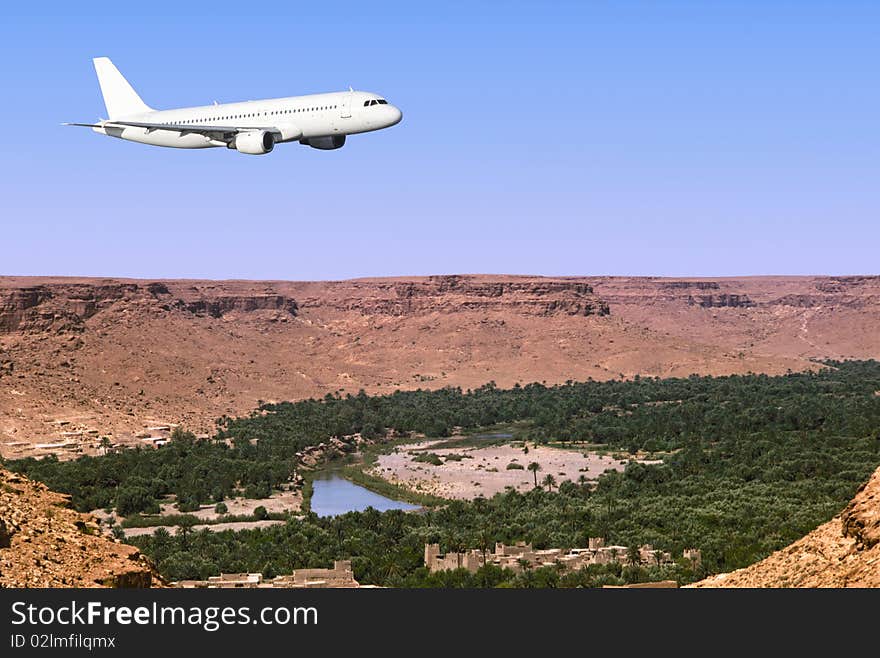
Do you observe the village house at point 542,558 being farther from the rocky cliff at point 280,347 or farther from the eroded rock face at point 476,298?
the eroded rock face at point 476,298

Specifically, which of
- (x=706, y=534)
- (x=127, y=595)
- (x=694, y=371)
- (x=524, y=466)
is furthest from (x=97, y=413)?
(x=127, y=595)

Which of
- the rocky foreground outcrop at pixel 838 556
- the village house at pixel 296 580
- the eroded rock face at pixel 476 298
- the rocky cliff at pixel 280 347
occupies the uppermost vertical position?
the eroded rock face at pixel 476 298

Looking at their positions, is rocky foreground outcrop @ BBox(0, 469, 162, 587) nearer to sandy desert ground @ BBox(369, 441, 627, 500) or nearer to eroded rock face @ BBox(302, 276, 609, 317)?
sandy desert ground @ BBox(369, 441, 627, 500)

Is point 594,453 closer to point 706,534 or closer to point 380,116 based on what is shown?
point 706,534

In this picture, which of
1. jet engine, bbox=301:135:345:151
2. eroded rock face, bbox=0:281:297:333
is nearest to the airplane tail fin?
jet engine, bbox=301:135:345:151

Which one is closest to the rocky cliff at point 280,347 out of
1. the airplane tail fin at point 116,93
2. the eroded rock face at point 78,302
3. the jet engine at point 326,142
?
the eroded rock face at point 78,302

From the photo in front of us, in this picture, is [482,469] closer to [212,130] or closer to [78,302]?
[212,130]

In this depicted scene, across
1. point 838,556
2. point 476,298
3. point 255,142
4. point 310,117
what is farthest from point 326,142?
point 476,298
